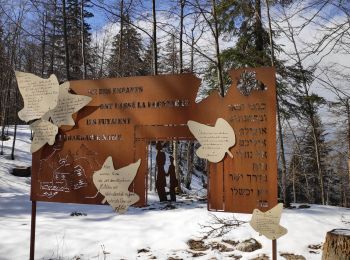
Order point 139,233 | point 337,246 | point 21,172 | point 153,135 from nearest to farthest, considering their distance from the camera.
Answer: point 337,246
point 153,135
point 139,233
point 21,172

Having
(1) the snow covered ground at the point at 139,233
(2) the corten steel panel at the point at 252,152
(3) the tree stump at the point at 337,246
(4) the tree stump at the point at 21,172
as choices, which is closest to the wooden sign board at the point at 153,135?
(2) the corten steel panel at the point at 252,152

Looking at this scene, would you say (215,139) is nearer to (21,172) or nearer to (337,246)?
(337,246)

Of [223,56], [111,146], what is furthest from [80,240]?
[223,56]

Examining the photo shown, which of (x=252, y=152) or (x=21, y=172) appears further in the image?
(x=21, y=172)

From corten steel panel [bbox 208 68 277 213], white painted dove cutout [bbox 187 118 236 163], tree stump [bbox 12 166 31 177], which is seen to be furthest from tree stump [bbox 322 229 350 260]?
tree stump [bbox 12 166 31 177]

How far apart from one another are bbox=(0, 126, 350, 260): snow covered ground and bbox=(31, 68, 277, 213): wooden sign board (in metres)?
1.77

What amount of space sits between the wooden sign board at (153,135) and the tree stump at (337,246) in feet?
2.42

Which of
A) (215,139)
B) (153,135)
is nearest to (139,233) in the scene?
(153,135)

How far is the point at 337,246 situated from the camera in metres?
4.17

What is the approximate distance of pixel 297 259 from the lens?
6246mm

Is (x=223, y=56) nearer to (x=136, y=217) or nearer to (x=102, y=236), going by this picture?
(x=136, y=217)

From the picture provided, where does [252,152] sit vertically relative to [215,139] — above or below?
below

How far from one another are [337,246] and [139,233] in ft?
14.6

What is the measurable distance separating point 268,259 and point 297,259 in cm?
45
